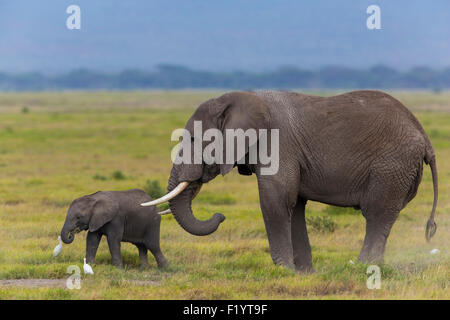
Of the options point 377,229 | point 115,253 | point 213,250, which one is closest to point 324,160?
point 377,229

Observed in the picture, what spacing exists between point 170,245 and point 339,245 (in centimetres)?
263

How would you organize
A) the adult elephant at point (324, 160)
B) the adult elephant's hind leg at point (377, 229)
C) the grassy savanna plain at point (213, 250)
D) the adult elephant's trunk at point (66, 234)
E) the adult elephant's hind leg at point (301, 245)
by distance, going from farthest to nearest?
the adult elephant's trunk at point (66, 234) → the adult elephant's hind leg at point (301, 245) → the adult elephant's hind leg at point (377, 229) → the adult elephant at point (324, 160) → the grassy savanna plain at point (213, 250)

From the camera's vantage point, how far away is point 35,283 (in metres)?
9.14

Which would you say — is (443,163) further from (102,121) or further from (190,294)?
(102,121)

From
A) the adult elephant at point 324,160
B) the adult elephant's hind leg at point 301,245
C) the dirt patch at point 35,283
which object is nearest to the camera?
the dirt patch at point 35,283

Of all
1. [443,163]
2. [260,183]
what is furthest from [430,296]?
[443,163]

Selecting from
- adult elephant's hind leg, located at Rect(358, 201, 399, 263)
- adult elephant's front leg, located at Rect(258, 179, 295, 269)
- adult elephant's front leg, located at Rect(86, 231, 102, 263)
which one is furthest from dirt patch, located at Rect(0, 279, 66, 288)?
adult elephant's hind leg, located at Rect(358, 201, 399, 263)

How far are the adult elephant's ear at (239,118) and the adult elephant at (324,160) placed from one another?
1 cm

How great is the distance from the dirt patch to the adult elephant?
1560 millimetres

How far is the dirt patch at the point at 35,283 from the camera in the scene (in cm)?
895

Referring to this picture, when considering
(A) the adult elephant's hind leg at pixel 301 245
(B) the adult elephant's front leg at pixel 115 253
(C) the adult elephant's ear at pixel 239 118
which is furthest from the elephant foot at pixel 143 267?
(C) the adult elephant's ear at pixel 239 118

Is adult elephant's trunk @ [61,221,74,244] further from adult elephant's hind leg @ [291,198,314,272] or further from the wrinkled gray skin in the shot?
adult elephant's hind leg @ [291,198,314,272]

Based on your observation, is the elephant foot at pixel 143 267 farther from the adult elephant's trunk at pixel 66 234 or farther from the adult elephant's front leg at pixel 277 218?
the adult elephant's front leg at pixel 277 218

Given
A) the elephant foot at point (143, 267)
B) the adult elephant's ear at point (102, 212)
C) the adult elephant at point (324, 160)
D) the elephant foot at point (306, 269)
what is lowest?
the elephant foot at point (143, 267)
